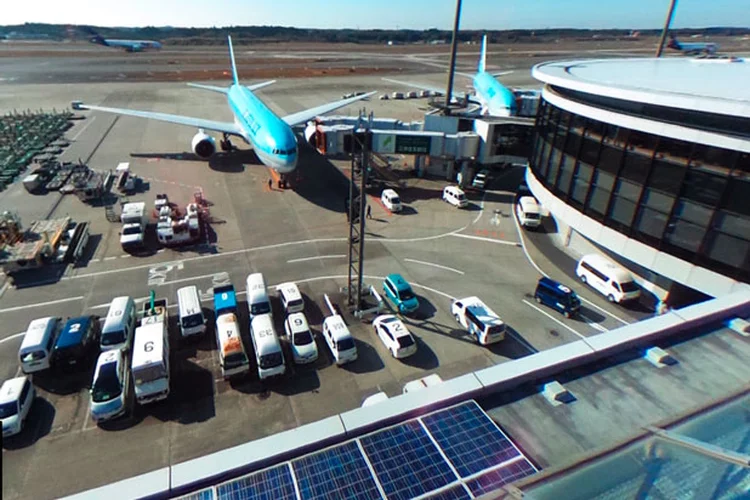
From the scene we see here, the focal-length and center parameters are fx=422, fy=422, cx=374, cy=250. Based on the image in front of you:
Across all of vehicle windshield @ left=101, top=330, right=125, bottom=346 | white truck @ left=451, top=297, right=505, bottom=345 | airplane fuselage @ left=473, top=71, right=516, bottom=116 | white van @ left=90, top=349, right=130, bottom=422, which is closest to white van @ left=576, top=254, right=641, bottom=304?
white truck @ left=451, top=297, right=505, bottom=345

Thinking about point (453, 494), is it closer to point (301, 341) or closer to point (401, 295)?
point (301, 341)

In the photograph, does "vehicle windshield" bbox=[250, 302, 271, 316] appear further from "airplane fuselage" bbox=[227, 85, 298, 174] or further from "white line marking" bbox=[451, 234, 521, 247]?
"white line marking" bbox=[451, 234, 521, 247]

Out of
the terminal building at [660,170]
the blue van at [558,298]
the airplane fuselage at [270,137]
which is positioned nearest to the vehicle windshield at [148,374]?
the blue van at [558,298]

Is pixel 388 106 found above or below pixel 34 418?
above

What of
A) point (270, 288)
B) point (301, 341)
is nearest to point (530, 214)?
point (270, 288)

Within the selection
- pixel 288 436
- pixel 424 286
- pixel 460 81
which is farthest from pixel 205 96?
pixel 288 436

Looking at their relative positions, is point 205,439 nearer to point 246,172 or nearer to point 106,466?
point 106,466
